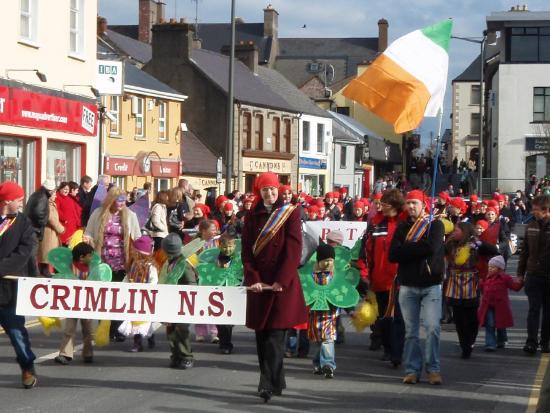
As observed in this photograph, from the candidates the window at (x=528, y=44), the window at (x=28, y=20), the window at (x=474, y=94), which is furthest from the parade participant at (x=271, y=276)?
the window at (x=474, y=94)

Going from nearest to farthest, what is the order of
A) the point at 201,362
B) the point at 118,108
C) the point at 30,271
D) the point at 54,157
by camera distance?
the point at 30,271
the point at 201,362
the point at 54,157
the point at 118,108

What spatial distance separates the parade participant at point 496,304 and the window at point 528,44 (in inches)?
1960

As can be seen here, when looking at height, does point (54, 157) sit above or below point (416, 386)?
above

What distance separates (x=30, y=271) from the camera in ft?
33.0

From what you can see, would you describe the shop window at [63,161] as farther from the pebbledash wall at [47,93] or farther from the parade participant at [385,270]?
the parade participant at [385,270]

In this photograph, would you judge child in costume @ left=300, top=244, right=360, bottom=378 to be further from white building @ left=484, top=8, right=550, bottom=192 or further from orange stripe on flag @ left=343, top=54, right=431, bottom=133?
white building @ left=484, top=8, right=550, bottom=192

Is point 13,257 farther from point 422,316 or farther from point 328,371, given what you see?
point 422,316

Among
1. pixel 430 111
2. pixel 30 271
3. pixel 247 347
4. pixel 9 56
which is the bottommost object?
pixel 247 347

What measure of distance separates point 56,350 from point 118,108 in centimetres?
2930

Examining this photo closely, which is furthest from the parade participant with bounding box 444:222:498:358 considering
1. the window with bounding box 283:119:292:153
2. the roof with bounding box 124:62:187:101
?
the window with bounding box 283:119:292:153

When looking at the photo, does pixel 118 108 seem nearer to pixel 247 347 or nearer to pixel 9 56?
pixel 9 56

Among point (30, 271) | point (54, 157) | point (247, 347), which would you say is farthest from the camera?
point (54, 157)

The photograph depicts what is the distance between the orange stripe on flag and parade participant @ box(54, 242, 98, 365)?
3044 mm

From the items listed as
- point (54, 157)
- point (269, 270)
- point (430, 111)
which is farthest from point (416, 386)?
point (54, 157)
